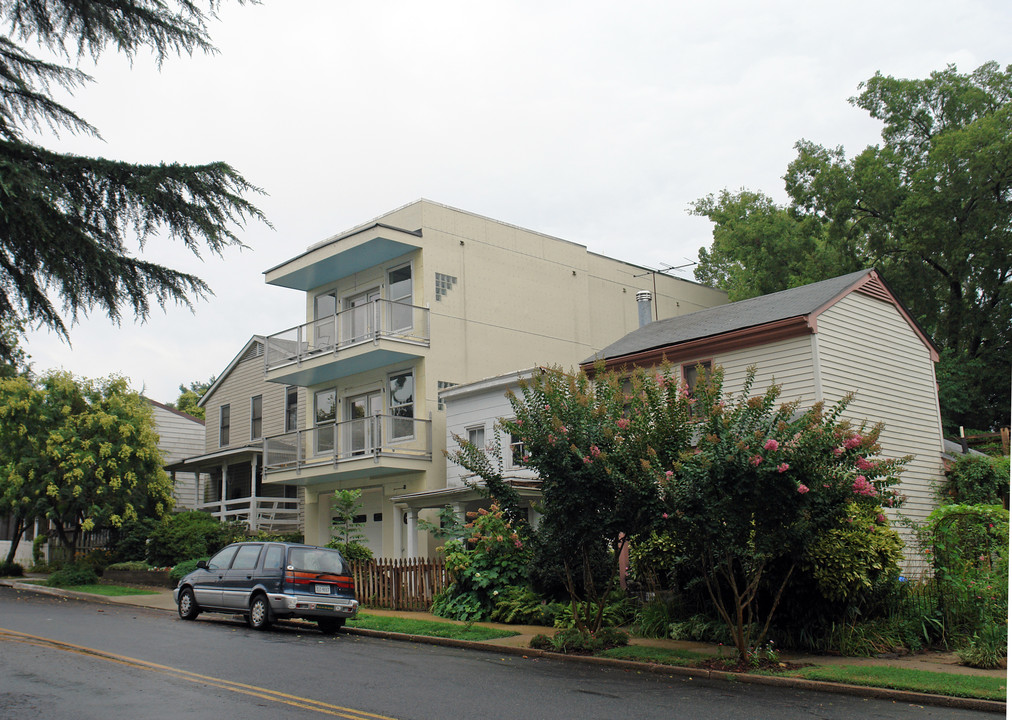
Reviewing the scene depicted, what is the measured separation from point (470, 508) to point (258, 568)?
315 inches

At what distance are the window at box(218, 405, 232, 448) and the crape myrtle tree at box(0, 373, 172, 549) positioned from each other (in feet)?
20.5

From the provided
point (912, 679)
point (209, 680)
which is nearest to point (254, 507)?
point (209, 680)

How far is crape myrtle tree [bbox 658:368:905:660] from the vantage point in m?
12.0

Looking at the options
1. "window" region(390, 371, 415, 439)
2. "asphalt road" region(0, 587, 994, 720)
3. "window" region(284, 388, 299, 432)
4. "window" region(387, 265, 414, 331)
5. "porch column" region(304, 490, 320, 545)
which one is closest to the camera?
"asphalt road" region(0, 587, 994, 720)

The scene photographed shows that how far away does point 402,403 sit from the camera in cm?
2689

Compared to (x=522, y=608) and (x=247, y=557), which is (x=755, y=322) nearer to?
(x=522, y=608)

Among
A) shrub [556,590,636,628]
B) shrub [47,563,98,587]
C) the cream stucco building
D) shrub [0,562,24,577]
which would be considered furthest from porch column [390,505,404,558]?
shrub [0,562,24,577]

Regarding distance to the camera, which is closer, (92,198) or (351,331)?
(92,198)

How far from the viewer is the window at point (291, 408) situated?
106 ft

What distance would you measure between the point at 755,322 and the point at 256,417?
2069 cm

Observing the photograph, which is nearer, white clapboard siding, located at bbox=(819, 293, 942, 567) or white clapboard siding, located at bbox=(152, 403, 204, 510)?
white clapboard siding, located at bbox=(819, 293, 942, 567)

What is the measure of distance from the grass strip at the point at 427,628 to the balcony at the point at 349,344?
9.27 metres

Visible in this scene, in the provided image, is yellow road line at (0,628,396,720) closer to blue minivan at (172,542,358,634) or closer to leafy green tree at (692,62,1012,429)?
blue minivan at (172,542,358,634)

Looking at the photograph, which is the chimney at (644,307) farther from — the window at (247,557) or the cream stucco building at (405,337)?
the window at (247,557)
